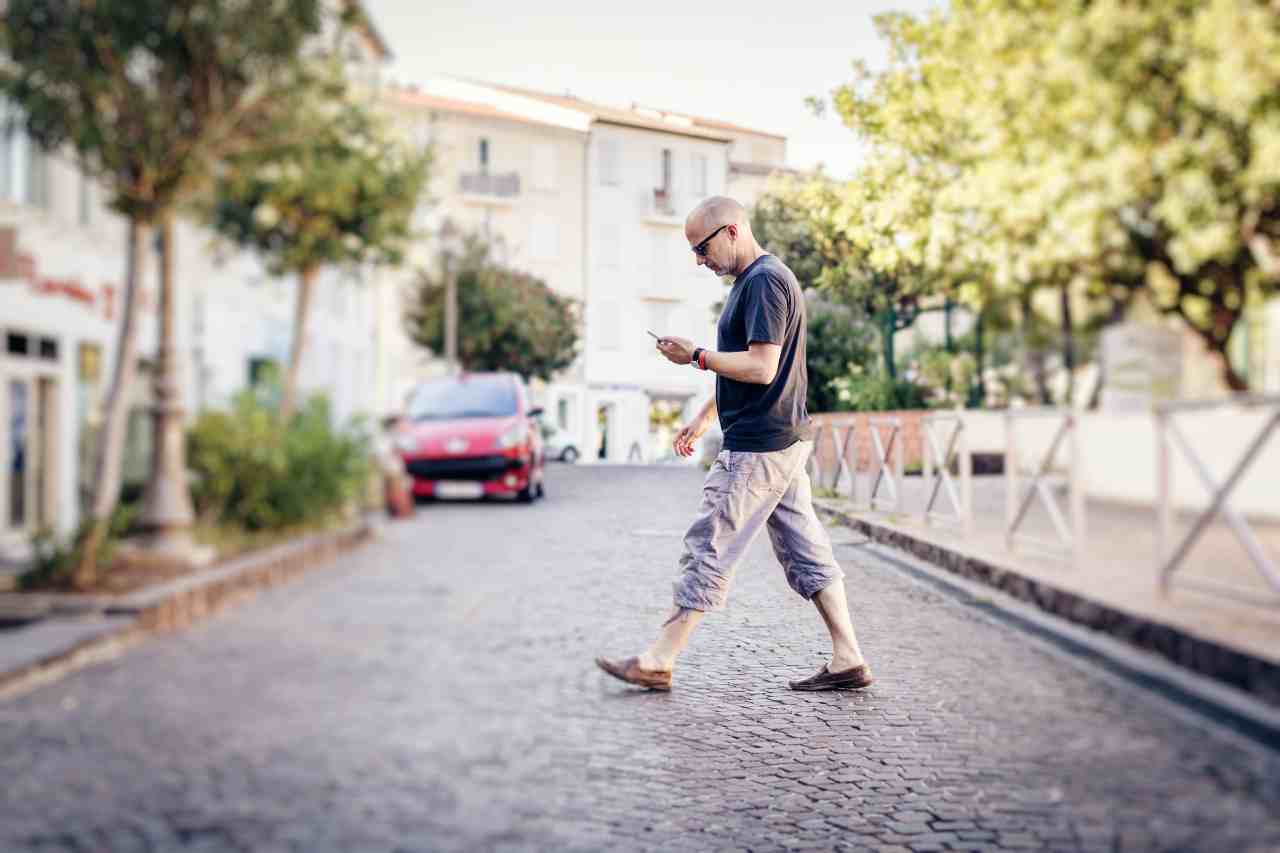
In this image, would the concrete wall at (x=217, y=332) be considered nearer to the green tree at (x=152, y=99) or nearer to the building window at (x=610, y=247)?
the green tree at (x=152, y=99)

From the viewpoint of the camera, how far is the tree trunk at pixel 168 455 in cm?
187

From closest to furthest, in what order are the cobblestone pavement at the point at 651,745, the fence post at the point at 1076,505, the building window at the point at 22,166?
the cobblestone pavement at the point at 651,745
the fence post at the point at 1076,505
the building window at the point at 22,166

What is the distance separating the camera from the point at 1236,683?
196 centimetres

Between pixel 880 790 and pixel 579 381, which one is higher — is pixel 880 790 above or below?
below

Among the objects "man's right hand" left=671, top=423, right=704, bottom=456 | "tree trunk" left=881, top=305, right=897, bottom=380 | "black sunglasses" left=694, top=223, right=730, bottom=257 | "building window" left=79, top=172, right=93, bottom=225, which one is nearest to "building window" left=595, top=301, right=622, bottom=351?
"tree trunk" left=881, top=305, right=897, bottom=380

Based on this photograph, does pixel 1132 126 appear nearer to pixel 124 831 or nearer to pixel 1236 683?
pixel 1236 683

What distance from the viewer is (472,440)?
1.95m

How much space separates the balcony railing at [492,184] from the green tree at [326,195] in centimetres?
10

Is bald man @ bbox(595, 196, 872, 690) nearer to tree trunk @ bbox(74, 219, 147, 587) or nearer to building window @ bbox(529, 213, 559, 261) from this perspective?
building window @ bbox(529, 213, 559, 261)

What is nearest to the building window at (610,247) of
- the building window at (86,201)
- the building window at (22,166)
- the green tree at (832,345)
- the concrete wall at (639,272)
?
the concrete wall at (639,272)

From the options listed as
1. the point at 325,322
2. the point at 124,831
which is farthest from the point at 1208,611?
the point at 124,831

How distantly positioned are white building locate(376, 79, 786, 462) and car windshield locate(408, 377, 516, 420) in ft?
0.28

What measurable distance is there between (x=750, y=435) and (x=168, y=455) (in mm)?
1247

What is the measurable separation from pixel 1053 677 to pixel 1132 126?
3.65 feet
